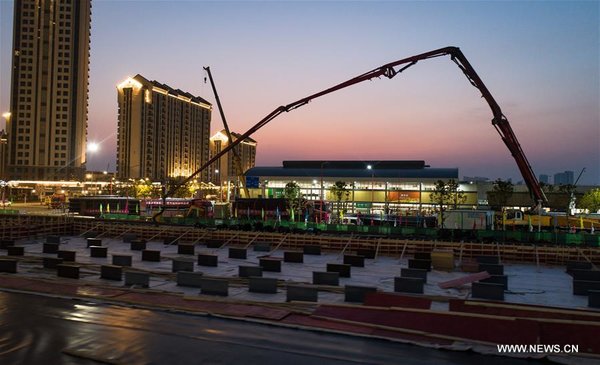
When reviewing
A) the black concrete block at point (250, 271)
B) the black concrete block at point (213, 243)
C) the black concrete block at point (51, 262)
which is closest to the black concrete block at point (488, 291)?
the black concrete block at point (250, 271)

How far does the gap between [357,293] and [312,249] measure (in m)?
19.0

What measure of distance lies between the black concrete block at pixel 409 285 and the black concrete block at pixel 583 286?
8.70 m

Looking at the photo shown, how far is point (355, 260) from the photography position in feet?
112

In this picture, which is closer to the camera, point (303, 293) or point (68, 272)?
point (303, 293)

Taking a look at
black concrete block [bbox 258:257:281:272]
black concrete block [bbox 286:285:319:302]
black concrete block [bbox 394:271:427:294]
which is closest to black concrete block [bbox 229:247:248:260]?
black concrete block [bbox 258:257:281:272]

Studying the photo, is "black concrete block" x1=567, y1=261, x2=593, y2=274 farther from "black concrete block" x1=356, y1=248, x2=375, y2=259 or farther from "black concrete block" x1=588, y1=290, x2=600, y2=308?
"black concrete block" x1=356, y1=248, x2=375, y2=259

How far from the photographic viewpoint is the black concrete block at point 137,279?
24.8 meters

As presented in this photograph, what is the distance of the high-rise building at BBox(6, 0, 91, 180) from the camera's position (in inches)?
6471

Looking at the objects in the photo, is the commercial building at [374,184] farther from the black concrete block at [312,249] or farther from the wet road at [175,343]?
the wet road at [175,343]

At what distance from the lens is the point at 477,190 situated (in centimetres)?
10794

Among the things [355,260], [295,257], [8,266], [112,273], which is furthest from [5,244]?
[355,260]

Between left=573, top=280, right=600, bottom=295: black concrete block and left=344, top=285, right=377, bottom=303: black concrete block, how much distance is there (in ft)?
39.8

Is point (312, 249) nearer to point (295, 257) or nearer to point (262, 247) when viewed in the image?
point (262, 247)


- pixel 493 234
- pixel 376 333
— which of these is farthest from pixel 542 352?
pixel 493 234
